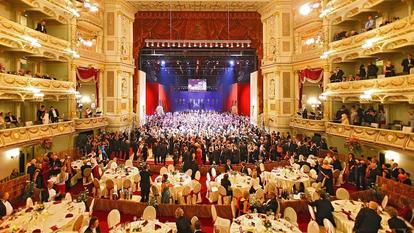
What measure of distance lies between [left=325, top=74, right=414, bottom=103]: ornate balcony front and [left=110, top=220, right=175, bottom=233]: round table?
33.5ft

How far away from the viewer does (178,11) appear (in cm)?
2347

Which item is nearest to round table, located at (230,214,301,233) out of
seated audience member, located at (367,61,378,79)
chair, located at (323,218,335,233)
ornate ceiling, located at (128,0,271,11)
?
chair, located at (323,218,335,233)

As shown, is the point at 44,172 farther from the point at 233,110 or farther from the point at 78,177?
the point at 233,110

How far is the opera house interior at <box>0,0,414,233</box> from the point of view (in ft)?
27.8

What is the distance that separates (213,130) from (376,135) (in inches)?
463

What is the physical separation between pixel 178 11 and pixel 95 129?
11.3 meters

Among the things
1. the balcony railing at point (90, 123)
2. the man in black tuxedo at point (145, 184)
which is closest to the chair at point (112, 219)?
the man in black tuxedo at point (145, 184)

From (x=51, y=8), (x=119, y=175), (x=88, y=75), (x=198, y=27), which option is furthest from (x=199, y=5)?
(x=119, y=175)

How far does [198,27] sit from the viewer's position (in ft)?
77.6

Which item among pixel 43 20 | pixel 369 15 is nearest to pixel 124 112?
pixel 43 20

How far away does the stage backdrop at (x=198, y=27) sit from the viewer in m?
23.5

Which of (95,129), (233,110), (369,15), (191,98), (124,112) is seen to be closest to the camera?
(369,15)

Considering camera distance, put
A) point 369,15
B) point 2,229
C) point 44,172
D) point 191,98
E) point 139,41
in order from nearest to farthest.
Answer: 1. point 2,229
2. point 44,172
3. point 369,15
4. point 139,41
5. point 191,98

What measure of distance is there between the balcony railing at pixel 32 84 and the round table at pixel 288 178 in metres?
11.2
